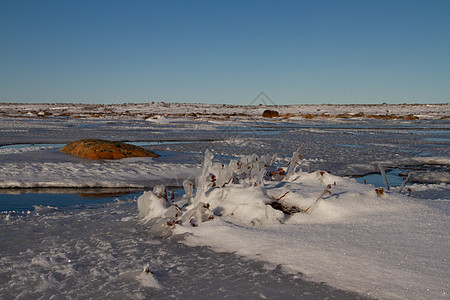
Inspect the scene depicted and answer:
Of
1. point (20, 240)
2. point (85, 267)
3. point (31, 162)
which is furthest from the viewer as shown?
point (31, 162)

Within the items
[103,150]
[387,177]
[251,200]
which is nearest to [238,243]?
[251,200]

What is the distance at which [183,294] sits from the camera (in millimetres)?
2180

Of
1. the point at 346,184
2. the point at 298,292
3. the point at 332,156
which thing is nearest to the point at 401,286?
the point at 298,292

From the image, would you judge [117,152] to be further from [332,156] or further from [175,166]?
[332,156]

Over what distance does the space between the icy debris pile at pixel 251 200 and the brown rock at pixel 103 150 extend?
16.2 ft

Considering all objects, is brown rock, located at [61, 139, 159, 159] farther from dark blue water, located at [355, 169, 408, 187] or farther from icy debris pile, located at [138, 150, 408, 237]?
icy debris pile, located at [138, 150, 408, 237]

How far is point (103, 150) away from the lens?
846cm

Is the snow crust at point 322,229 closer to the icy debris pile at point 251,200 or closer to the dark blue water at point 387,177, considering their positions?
the icy debris pile at point 251,200

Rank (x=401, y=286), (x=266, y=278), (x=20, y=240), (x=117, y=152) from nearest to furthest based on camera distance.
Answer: (x=401, y=286) < (x=266, y=278) < (x=20, y=240) < (x=117, y=152)

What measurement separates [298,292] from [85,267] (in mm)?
1435

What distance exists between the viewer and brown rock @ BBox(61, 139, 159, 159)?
839 cm

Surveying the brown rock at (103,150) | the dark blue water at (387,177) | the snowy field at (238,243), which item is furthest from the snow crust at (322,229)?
the brown rock at (103,150)

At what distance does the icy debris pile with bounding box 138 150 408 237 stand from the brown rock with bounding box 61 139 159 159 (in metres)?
4.95

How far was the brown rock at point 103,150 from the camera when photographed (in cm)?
839
